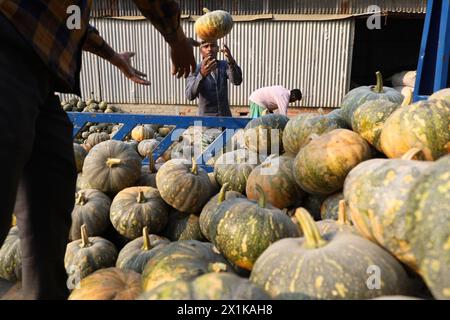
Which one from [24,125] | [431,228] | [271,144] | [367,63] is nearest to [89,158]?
[271,144]

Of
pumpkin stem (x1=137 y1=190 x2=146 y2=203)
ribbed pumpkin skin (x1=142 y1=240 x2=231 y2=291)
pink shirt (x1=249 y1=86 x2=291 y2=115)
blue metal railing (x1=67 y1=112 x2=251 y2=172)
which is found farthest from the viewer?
pink shirt (x1=249 y1=86 x2=291 y2=115)

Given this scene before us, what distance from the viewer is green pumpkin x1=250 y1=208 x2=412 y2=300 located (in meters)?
1.16

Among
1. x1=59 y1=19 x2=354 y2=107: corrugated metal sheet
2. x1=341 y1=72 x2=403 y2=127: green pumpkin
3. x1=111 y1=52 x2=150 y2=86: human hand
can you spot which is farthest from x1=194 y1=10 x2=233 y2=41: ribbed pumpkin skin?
A: x1=59 y1=19 x2=354 y2=107: corrugated metal sheet

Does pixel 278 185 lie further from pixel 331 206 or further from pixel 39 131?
pixel 39 131

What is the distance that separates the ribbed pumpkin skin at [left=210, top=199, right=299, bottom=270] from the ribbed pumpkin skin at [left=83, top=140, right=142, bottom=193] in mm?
1658

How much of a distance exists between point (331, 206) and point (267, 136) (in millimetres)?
1261

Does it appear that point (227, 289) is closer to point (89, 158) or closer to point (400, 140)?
point (400, 140)

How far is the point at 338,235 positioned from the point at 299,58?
1043cm

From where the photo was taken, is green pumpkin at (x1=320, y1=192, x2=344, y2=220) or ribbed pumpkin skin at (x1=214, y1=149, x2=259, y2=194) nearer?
green pumpkin at (x1=320, y1=192, x2=344, y2=220)

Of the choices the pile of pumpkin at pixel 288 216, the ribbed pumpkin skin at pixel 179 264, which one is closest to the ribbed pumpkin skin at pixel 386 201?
the pile of pumpkin at pixel 288 216

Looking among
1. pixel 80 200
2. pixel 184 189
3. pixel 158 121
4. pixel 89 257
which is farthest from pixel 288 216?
pixel 158 121

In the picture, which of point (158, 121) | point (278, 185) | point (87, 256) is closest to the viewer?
point (87, 256)

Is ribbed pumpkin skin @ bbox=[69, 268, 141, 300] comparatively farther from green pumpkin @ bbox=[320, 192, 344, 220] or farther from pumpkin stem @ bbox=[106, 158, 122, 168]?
pumpkin stem @ bbox=[106, 158, 122, 168]

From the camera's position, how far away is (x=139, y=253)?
2510mm
